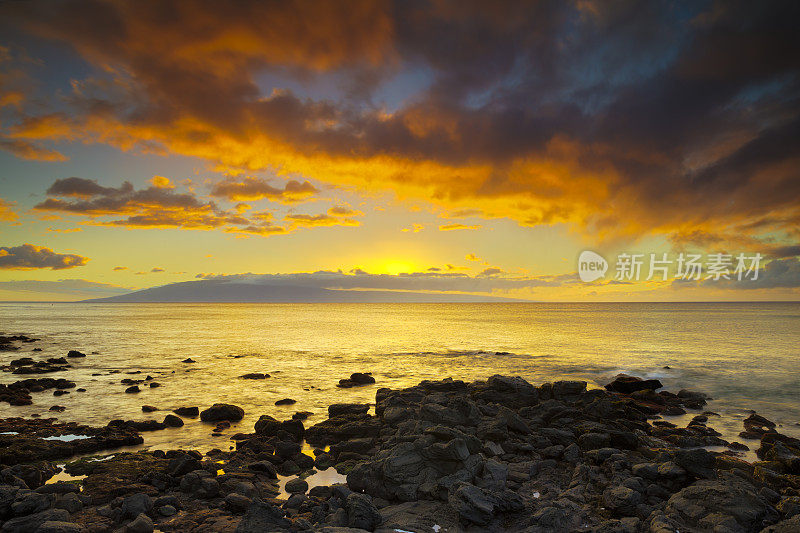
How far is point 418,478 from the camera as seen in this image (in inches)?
602

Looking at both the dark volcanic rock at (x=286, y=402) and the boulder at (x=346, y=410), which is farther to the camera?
the dark volcanic rock at (x=286, y=402)

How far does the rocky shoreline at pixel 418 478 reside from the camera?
12.4 m

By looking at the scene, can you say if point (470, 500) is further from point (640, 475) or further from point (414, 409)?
point (414, 409)

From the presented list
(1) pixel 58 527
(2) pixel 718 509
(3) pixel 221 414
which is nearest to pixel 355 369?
(3) pixel 221 414

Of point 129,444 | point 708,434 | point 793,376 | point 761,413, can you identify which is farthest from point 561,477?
point 793,376

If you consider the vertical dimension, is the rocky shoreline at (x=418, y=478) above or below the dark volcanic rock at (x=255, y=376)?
above

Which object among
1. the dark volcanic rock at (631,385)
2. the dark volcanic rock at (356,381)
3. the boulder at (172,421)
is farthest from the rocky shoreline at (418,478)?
the dark volcanic rock at (356,381)

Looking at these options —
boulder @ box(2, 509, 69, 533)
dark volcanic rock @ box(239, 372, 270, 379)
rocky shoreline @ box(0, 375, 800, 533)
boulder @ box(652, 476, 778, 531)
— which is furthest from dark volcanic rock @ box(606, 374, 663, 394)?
boulder @ box(2, 509, 69, 533)

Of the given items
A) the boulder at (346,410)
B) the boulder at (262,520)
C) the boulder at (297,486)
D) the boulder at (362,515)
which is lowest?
the boulder at (346,410)

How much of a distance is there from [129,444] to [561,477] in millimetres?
21971

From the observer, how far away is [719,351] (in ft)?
222

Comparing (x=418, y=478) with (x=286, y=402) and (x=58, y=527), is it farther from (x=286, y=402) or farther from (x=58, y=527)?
(x=286, y=402)

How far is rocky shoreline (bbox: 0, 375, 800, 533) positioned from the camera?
487 inches

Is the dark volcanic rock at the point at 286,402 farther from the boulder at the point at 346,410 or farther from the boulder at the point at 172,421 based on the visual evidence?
the boulder at the point at 172,421
